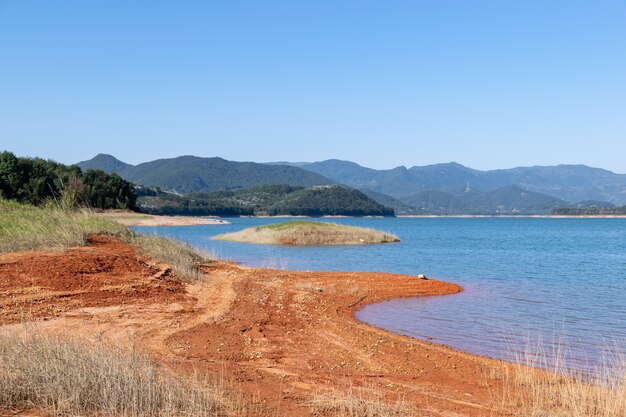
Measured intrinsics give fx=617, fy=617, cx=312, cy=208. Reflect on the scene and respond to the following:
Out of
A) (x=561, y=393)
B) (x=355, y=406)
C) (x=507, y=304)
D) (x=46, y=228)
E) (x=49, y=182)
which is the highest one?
(x=49, y=182)

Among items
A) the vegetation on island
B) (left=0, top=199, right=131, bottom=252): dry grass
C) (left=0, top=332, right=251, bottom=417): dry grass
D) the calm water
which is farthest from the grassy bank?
the vegetation on island

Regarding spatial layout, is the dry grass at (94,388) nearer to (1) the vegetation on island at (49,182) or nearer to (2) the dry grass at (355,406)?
(2) the dry grass at (355,406)

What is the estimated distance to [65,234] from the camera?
21.0 metres

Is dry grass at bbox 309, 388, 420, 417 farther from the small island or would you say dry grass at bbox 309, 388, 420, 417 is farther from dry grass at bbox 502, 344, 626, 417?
the small island

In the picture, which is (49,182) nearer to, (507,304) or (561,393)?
(507,304)

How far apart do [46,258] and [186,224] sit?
101 meters

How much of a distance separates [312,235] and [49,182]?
41.1 meters

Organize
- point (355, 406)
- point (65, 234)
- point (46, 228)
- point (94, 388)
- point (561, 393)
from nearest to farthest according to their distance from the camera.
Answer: point (94, 388)
point (355, 406)
point (561, 393)
point (65, 234)
point (46, 228)

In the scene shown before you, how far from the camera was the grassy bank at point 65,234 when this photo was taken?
65.4ft

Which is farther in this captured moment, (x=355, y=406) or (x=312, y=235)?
(x=312, y=235)

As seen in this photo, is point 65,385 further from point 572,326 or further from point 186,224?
point 186,224

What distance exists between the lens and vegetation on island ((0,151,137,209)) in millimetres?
73062

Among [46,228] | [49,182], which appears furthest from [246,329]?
[49,182]

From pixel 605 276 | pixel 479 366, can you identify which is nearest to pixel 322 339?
pixel 479 366
